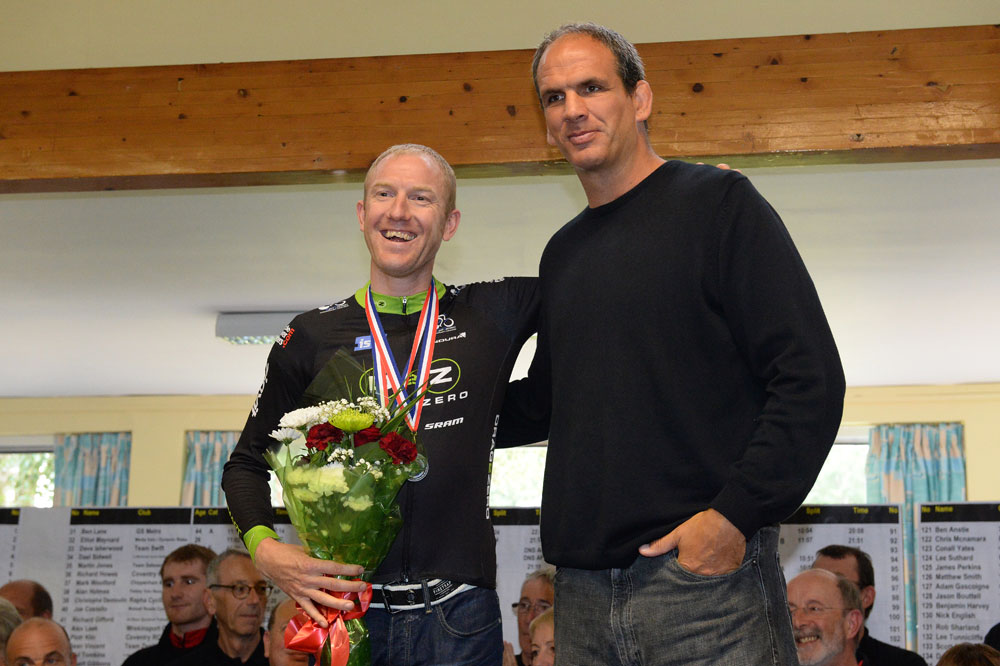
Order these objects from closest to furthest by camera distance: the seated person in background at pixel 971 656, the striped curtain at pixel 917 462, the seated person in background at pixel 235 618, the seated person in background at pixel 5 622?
the seated person in background at pixel 971 656 → the seated person in background at pixel 5 622 → the seated person in background at pixel 235 618 → the striped curtain at pixel 917 462

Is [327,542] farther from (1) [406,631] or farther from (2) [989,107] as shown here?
(2) [989,107]

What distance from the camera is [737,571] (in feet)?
5.04

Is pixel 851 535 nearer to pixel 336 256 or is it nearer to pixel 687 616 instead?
pixel 336 256

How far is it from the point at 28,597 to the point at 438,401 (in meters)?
4.94

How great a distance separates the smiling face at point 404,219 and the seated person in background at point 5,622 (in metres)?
3.19

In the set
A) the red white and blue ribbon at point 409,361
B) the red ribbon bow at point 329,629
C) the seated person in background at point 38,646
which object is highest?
the red white and blue ribbon at point 409,361

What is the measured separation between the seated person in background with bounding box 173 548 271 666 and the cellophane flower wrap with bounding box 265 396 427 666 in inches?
124

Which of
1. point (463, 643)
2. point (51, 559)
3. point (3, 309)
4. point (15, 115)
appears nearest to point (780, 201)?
point (15, 115)

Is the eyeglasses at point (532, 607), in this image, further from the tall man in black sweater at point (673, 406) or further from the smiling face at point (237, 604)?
the tall man in black sweater at point (673, 406)

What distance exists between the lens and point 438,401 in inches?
78.8

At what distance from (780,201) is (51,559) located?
15.9 ft

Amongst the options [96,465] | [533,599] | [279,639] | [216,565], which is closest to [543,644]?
[533,599]

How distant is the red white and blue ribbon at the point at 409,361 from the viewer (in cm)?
197

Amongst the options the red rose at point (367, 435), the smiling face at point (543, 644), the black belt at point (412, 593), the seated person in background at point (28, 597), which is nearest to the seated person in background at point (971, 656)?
the smiling face at point (543, 644)
